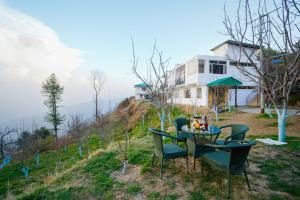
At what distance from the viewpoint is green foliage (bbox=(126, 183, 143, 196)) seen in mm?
2952

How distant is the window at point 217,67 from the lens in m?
17.2

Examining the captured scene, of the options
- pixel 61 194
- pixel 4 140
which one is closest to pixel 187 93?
pixel 61 194

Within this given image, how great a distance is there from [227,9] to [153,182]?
20.5 ft

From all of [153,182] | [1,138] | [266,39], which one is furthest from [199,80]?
[1,138]

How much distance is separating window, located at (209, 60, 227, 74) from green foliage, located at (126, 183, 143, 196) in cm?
1629

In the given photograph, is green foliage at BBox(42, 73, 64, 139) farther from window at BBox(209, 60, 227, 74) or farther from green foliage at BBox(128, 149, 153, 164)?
green foliage at BBox(128, 149, 153, 164)

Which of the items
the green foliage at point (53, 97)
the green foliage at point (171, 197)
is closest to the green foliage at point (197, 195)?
the green foliage at point (171, 197)

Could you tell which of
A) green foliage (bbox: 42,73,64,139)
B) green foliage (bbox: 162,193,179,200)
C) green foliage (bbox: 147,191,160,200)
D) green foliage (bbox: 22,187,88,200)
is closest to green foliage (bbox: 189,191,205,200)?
green foliage (bbox: 162,193,179,200)

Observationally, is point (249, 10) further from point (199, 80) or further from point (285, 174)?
point (199, 80)

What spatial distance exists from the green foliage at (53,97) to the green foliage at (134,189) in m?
29.9

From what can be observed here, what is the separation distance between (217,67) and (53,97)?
2896cm

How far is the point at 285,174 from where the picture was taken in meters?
3.38

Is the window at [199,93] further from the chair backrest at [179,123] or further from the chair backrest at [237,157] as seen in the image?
the chair backrest at [237,157]

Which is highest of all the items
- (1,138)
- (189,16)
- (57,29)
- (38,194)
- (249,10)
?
(189,16)
